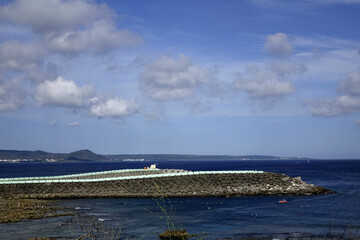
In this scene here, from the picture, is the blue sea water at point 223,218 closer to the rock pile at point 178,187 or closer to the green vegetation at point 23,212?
the green vegetation at point 23,212

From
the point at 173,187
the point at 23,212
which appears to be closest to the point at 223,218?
the point at 23,212

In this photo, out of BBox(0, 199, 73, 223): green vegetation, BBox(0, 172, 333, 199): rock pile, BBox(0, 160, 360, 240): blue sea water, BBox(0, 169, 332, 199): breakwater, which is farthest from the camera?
BBox(0, 169, 332, 199): breakwater

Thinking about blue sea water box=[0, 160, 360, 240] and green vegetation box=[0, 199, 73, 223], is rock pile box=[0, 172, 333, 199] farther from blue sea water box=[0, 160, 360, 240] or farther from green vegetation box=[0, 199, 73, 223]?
green vegetation box=[0, 199, 73, 223]

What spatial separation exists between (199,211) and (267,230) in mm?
13451

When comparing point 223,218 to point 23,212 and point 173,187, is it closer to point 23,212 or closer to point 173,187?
point 23,212

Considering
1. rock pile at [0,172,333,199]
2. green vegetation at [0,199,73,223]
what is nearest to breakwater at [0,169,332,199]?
rock pile at [0,172,333,199]

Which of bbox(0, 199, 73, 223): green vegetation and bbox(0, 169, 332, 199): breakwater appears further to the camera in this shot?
bbox(0, 169, 332, 199): breakwater

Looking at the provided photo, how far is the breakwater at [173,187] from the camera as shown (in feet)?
208

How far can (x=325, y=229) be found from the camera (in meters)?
35.5

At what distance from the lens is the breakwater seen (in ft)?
208

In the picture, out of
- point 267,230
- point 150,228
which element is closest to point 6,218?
point 150,228

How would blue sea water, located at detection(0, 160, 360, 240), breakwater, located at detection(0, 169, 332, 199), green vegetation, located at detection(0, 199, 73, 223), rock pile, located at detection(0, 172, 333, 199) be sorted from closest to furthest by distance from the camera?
1. blue sea water, located at detection(0, 160, 360, 240)
2. green vegetation, located at detection(0, 199, 73, 223)
3. rock pile, located at detection(0, 172, 333, 199)
4. breakwater, located at detection(0, 169, 332, 199)

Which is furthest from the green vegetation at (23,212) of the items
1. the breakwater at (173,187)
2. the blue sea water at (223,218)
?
the breakwater at (173,187)

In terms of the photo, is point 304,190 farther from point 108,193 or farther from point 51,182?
point 51,182
